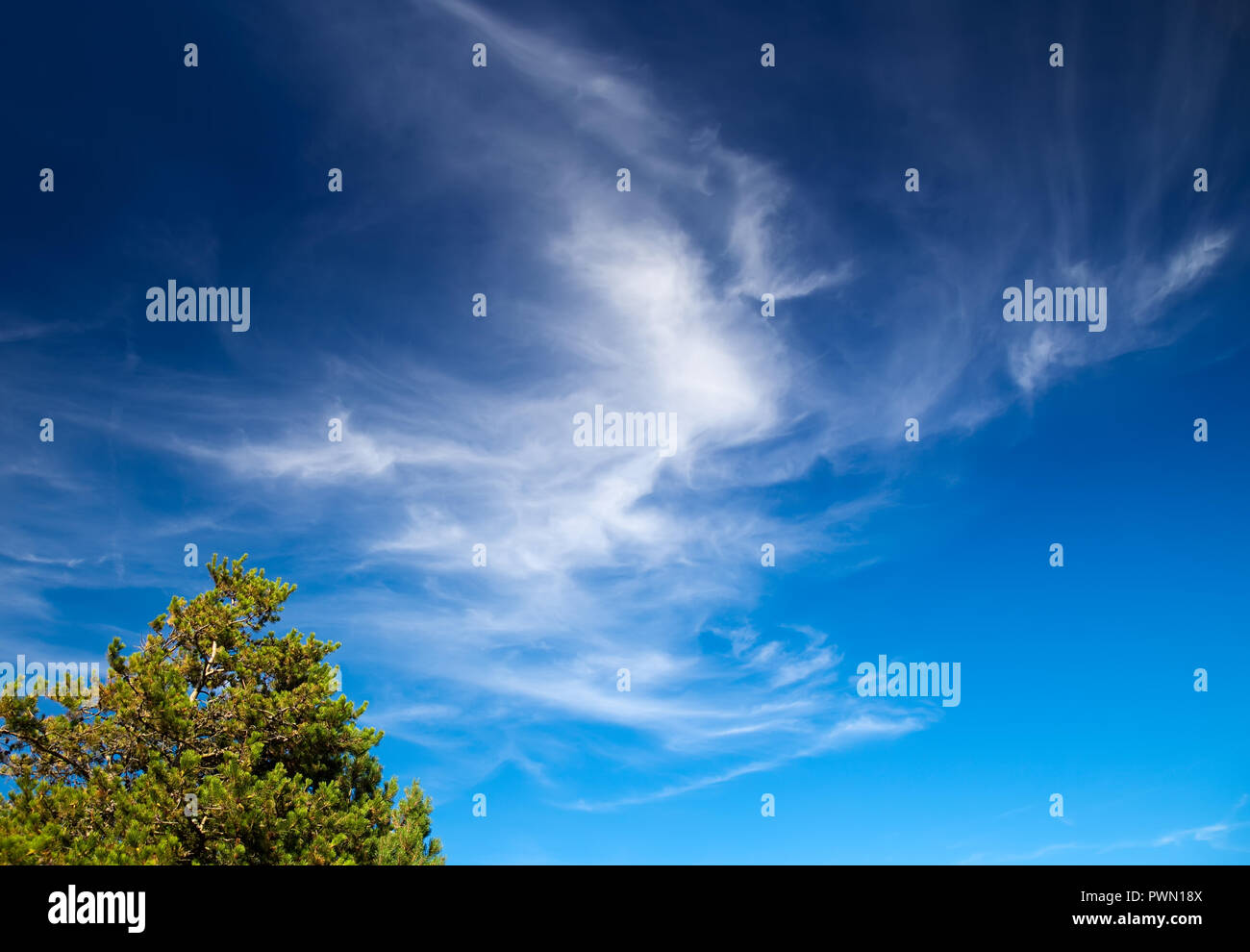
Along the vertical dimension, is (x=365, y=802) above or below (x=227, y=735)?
below

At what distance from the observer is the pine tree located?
24906 millimetres

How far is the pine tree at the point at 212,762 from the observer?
81.7ft

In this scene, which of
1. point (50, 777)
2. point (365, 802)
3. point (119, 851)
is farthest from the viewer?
point (365, 802)

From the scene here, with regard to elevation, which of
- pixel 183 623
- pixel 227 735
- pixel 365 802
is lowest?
pixel 365 802

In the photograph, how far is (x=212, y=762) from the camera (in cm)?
2841
